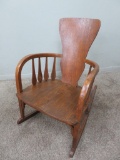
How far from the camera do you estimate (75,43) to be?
1.30m

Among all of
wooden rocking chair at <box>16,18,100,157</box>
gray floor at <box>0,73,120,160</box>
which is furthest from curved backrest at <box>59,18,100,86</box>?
gray floor at <box>0,73,120,160</box>

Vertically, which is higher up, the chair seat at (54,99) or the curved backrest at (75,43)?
the curved backrest at (75,43)

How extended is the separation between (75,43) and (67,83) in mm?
356

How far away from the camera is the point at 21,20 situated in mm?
1725

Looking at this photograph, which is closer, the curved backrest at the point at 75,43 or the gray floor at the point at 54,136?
the gray floor at the point at 54,136

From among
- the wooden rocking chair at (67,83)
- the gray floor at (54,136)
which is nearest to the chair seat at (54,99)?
the wooden rocking chair at (67,83)

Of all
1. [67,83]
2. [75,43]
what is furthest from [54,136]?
[75,43]

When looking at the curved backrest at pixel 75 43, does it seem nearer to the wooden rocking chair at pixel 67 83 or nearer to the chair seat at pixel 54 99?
the wooden rocking chair at pixel 67 83

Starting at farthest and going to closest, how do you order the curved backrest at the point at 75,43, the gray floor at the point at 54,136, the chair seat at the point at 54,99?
the curved backrest at the point at 75,43 < the gray floor at the point at 54,136 < the chair seat at the point at 54,99

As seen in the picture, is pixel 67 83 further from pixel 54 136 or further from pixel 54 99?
pixel 54 136

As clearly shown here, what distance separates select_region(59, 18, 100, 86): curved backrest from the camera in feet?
4.08

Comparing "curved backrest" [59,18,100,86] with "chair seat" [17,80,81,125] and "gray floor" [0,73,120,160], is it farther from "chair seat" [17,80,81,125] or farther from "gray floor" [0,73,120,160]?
"gray floor" [0,73,120,160]

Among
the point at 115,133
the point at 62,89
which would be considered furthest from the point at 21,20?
the point at 115,133

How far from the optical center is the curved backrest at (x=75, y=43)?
1244mm
